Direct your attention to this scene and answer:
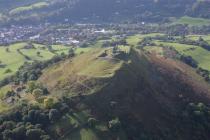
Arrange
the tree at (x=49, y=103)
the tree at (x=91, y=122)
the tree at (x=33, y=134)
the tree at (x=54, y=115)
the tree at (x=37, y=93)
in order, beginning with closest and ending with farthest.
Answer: the tree at (x=33, y=134) → the tree at (x=91, y=122) → the tree at (x=54, y=115) → the tree at (x=49, y=103) → the tree at (x=37, y=93)

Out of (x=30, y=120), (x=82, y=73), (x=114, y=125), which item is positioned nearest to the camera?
(x=114, y=125)

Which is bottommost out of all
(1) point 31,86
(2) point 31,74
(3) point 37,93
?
(2) point 31,74

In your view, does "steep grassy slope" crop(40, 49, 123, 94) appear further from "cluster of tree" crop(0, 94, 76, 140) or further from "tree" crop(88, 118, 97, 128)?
"tree" crop(88, 118, 97, 128)

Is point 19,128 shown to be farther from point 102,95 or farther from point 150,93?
point 150,93

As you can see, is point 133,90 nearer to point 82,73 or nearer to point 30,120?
point 82,73

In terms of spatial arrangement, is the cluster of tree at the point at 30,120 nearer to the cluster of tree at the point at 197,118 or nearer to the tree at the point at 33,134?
the tree at the point at 33,134

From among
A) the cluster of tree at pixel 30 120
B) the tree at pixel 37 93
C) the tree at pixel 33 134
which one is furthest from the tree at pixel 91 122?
the tree at pixel 37 93

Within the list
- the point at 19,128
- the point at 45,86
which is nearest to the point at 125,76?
the point at 45,86

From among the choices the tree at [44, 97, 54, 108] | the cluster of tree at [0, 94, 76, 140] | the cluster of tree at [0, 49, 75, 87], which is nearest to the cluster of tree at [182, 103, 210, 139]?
the cluster of tree at [0, 94, 76, 140]

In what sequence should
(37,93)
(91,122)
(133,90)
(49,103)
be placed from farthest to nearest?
(133,90)
(37,93)
(49,103)
(91,122)

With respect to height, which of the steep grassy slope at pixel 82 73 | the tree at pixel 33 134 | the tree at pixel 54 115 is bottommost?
the tree at pixel 33 134

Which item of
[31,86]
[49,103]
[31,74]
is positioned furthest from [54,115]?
[31,74]

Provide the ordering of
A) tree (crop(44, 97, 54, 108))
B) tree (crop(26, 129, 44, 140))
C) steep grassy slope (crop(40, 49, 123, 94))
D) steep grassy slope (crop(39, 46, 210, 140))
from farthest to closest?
steep grassy slope (crop(40, 49, 123, 94)), steep grassy slope (crop(39, 46, 210, 140)), tree (crop(44, 97, 54, 108)), tree (crop(26, 129, 44, 140))
